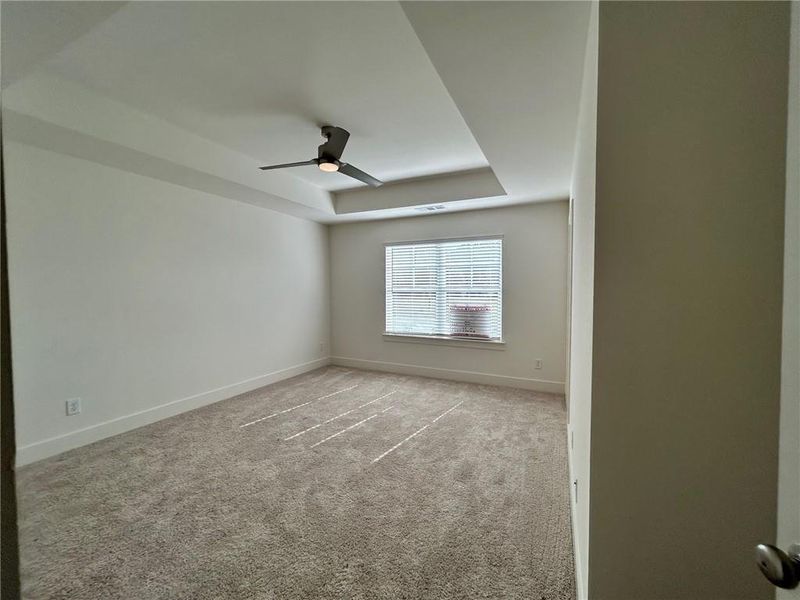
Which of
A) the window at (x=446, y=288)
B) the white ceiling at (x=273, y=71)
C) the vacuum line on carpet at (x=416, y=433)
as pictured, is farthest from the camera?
the window at (x=446, y=288)

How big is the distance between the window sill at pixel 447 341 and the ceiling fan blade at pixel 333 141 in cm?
291

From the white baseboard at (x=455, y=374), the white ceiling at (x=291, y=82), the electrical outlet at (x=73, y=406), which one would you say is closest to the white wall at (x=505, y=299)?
the white baseboard at (x=455, y=374)

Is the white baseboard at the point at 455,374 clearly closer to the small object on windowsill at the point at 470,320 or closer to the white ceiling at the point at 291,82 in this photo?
the small object on windowsill at the point at 470,320

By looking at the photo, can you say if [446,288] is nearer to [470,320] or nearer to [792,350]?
[470,320]

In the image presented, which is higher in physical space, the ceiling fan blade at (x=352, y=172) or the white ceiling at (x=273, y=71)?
the white ceiling at (x=273, y=71)

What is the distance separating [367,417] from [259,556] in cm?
177

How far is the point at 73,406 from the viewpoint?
273 centimetres

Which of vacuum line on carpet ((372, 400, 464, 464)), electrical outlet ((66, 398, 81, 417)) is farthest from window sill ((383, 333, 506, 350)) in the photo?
electrical outlet ((66, 398, 81, 417))

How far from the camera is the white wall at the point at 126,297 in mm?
2520

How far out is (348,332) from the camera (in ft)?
18.2

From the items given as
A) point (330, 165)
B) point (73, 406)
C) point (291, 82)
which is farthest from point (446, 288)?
point (73, 406)

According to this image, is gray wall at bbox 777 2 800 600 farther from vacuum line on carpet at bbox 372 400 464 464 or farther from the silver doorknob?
vacuum line on carpet at bbox 372 400 464 464

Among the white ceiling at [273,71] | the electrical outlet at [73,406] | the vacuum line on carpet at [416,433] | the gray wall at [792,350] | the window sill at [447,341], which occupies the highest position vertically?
the white ceiling at [273,71]

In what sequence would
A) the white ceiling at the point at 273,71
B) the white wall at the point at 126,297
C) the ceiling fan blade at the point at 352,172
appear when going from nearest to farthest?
the white ceiling at the point at 273,71 < the white wall at the point at 126,297 < the ceiling fan blade at the point at 352,172
